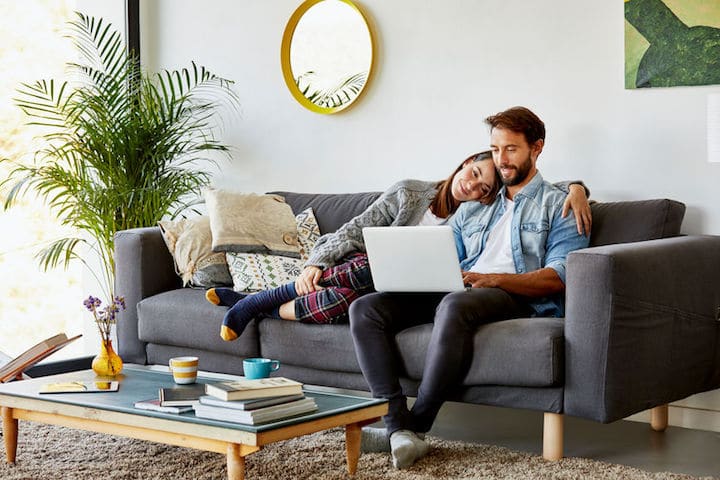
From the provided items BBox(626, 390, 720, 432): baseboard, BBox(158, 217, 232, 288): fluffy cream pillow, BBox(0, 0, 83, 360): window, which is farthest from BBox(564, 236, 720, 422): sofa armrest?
BBox(0, 0, 83, 360): window

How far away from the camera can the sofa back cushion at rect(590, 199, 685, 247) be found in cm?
330

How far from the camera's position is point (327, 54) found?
4602 mm

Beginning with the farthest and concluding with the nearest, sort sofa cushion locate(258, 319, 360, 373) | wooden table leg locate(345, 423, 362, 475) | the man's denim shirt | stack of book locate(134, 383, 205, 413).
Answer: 1. sofa cushion locate(258, 319, 360, 373)
2. the man's denim shirt
3. wooden table leg locate(345, 423, 362, 475)
4. stack of book locate(134, 383, 205, 413)

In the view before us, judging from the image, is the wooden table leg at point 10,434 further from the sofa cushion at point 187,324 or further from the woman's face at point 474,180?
the woman's face at point 474,180

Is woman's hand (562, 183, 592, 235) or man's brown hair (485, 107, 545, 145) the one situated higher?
man's brown hair (485, 107, 545, 145)

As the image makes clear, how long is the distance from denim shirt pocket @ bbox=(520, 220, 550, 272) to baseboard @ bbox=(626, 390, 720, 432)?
0.83 m

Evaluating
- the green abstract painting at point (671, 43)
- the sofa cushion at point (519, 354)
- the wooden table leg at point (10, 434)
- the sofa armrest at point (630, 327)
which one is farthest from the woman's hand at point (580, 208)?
the wooden table leg at point (10, 434)

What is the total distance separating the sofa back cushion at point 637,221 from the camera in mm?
3303

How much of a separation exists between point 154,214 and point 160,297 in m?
0.80

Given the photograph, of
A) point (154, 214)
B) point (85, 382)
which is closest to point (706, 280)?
point (85, 382)

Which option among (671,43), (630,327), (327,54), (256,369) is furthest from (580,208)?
(327,54)

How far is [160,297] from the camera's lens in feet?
12.9

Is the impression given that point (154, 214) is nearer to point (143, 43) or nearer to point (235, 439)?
point (143, 43)

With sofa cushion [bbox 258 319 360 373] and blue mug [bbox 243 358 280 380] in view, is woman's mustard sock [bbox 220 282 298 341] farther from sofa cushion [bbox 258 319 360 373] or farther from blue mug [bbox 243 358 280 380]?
blue mug [bbox 243 358 280 380]
